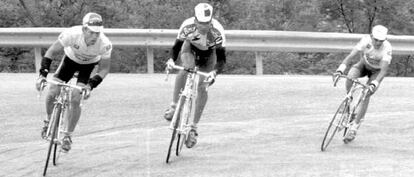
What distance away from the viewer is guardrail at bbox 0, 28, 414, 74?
19734 millimetres

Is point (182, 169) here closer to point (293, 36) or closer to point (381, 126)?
point (381, 126)

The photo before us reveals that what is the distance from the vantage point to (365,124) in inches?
540

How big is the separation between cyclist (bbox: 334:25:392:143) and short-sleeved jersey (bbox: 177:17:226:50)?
177cm

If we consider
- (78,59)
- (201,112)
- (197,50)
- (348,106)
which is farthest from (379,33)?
(78,59)

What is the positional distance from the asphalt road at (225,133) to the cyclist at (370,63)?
37cm

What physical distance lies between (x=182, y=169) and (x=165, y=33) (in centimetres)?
998

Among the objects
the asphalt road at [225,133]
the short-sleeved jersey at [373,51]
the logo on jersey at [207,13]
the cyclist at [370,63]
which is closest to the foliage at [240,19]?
the asphalt road at [225,133]

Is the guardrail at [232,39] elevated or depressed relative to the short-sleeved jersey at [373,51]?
depressed

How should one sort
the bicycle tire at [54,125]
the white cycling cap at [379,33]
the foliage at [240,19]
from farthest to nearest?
the foliage at [240,19], the white cycling cap at [379,33], the bicycle tire at [54,125]

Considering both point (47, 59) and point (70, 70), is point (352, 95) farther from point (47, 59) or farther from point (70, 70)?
point (47, 59)

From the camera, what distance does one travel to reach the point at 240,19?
91.8 feet

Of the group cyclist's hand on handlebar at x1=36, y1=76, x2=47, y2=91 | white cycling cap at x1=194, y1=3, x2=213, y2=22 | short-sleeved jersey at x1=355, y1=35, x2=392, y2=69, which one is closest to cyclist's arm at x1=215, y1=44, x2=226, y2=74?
white cycling cap at x1=194, y1=3, x2=213, y2=22

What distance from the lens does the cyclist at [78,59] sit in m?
9.76

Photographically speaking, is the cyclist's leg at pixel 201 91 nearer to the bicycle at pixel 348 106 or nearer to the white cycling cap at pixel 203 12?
the white cycling cap at pixel 203 12
